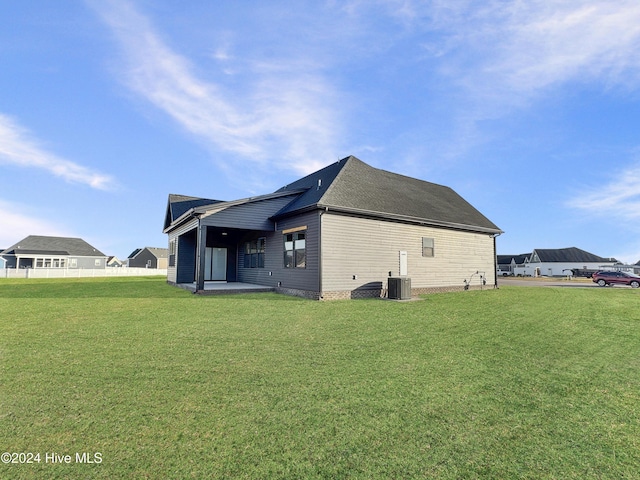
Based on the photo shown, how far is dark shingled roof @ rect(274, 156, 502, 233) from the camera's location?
12.7m

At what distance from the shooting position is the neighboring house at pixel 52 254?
131 ft

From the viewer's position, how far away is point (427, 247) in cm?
1512

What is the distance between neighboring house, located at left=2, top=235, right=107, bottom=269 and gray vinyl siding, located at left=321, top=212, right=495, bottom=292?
4747 cm

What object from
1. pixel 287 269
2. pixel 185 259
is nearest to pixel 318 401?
pixel 287 269

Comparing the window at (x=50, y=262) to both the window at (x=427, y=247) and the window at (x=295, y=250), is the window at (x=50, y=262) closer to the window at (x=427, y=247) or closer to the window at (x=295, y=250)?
the window at (x=295, y=250)

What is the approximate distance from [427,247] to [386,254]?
301cm

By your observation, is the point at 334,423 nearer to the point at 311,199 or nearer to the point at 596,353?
the point at 596,353

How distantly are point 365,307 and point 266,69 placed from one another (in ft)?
34.4

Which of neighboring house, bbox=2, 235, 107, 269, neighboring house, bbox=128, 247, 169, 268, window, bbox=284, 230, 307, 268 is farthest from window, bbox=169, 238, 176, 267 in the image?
neighboring house, bbox=128, 247, 169, 268

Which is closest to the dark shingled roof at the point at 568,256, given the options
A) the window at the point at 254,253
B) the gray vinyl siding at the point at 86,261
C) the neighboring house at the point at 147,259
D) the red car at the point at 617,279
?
the red car at the point at 617,279

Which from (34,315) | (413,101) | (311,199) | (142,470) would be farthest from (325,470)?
(413,101)

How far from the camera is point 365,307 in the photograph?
998 cm

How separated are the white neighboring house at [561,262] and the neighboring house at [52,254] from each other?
257 ft

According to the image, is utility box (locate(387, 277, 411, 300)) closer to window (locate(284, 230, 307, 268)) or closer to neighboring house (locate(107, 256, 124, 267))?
window (locate(284, 230, 307, 268))
